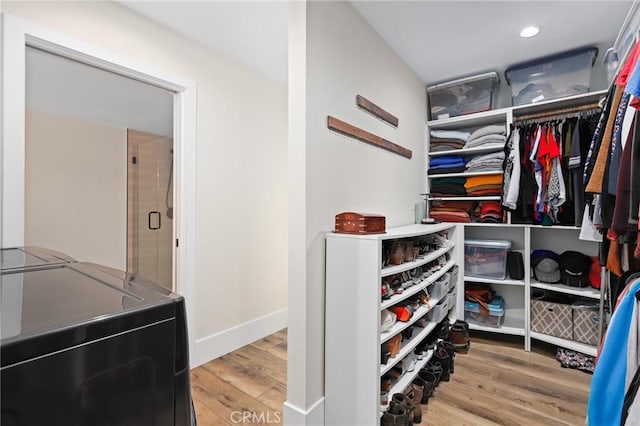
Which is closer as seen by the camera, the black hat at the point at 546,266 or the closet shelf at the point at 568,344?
the closet shelf at the point at 568,344

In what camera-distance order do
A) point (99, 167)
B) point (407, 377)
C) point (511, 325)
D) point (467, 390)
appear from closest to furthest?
point (407, 377), point (467, 390), point (99, 167), point (511, 325)

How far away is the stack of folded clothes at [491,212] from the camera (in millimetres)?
2668

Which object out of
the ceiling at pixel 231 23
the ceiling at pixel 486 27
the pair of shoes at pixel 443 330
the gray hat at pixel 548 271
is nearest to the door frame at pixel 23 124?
the ceiling at pixel 231 23

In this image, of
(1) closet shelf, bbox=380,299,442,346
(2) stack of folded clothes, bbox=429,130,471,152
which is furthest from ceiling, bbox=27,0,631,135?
(1) closet shelf, bbox=380,299,442,346

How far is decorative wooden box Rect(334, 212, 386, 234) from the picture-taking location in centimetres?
156

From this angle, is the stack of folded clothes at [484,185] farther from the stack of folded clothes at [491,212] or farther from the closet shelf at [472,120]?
the closet shelf at [472,120]

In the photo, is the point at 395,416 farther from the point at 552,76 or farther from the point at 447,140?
the point at 552,76

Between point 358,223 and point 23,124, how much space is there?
1724 millimetres

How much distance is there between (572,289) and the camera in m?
2.31

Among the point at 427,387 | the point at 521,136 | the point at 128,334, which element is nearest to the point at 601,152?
the point at 521,136

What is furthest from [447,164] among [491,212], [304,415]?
[304,415]

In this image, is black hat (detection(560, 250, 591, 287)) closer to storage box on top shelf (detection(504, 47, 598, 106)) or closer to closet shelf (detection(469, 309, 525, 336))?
closet shelf (detection(469, 309, 525, 336))

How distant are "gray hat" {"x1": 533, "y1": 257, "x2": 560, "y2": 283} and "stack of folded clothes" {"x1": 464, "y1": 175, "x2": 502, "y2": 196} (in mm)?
669

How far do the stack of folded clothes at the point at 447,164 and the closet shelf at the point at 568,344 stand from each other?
1521 mm
